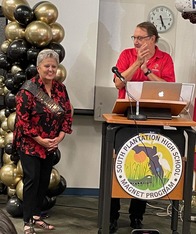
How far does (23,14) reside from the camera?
3408 millimetres

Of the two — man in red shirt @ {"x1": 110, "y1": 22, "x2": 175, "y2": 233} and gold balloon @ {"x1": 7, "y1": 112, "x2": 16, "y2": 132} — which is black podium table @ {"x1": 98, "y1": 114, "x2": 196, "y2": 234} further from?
gold balloon @ {"x1": 7, "y1": 112, "x2": 16, "y2": 132}

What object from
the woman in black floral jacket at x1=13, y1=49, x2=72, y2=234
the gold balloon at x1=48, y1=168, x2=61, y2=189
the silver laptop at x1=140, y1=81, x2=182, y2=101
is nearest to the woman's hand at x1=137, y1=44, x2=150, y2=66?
the silver laptop at x1=140, y1=81, x2=182, y2=101

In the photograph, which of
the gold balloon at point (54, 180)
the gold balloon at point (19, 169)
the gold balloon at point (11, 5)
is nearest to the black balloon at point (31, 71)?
the gold balloon at point (11, 5)

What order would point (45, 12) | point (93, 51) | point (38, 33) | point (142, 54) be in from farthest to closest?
point (93, 51) < point (45, 12) < point (38, 33) < point (142, 54)

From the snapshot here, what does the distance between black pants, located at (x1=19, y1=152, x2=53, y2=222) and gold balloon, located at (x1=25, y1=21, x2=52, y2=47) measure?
0.89 meters

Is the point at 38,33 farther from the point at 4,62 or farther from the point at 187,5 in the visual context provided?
the point at 187,5

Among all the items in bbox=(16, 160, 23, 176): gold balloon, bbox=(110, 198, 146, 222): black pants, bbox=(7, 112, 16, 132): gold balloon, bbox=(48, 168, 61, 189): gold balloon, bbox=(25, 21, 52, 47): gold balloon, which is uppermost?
bbox=(25, 21, 52, 47): gold balloon

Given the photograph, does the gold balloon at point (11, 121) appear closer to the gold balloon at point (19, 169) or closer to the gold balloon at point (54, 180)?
the gold balloon at point (19, 169)

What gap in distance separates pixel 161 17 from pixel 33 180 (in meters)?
2.22

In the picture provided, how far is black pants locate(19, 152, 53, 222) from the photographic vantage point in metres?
3.12

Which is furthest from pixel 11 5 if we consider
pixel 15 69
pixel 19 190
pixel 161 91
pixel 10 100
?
pixel 161 91

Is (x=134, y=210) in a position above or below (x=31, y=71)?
below

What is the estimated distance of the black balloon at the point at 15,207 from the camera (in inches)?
142

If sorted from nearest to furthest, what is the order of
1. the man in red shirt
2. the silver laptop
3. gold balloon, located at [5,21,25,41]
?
the silver laptop < the man in red shirt < gold balloon, located at [5,21,25,41]
